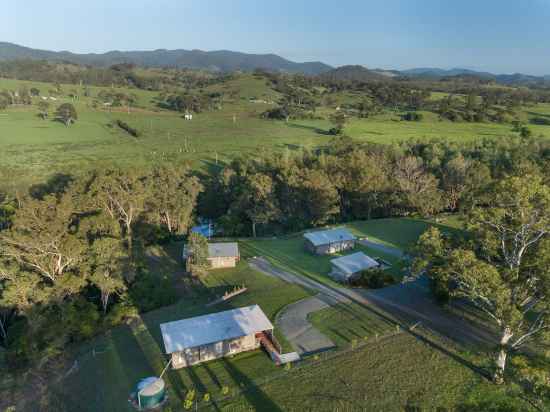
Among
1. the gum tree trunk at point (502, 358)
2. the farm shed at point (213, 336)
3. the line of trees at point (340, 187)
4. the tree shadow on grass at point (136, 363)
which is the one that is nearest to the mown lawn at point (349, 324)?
the farm shed at point (213, 336)

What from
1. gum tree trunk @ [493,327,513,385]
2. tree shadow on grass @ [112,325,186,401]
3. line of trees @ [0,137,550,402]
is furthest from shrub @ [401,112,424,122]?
tree shadow on grass @ [112,325,186,401]

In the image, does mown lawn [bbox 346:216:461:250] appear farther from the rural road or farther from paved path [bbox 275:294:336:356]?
paved path [bbox 275:294:336:356]

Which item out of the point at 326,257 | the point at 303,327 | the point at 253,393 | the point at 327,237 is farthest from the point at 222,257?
the point at 253,393

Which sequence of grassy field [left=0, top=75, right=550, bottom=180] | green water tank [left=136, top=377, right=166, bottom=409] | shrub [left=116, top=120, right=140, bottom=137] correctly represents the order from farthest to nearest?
shrub [left=116, top=120, right=140, bottom=137] → grassy field [left=0, top=75, right=550, bottom=180] → green water tank [left=136, top=377, right=166, bottom=409]

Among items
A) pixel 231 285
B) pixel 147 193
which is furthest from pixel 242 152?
pixel 231 285

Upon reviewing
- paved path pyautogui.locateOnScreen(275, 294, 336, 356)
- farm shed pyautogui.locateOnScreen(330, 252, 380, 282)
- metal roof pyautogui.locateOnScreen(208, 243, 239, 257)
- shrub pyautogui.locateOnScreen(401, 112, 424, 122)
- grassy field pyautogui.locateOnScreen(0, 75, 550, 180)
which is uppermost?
shrub pyautogui.locateOnScreen(401, 112, 424, 122)

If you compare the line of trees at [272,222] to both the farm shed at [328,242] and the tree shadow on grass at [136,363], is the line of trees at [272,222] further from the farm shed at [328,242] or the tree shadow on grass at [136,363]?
the farm shed at [328,242]
